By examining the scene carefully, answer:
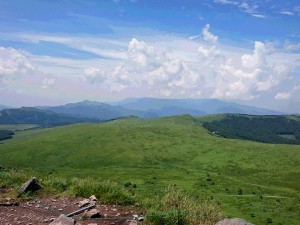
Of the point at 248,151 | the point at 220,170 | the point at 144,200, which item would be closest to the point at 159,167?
the point at 220,170

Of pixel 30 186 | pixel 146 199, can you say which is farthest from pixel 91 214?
pixel 30 186

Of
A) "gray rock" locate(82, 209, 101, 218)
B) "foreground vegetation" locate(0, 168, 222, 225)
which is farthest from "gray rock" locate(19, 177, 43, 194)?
"gray rock" locate(82, 209, 101, 218)

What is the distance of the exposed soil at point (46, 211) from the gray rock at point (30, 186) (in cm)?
122

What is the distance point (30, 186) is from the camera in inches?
762

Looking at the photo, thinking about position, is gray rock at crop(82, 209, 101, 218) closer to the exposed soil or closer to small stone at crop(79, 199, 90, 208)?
the exposed soil

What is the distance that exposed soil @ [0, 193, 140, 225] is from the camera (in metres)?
14.9

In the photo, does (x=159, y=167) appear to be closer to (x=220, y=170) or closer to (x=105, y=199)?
(x=220, y=170)

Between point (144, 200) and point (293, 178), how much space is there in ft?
384

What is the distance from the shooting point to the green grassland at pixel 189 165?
92.1 meters

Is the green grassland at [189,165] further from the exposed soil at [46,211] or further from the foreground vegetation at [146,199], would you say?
the exposed soil at [46,211]

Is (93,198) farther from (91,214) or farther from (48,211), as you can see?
(91,214)

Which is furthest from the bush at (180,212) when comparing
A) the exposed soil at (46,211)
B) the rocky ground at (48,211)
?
the exposed soil at (46,211)

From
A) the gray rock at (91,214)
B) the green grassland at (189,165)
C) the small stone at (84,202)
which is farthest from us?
the green grassland at (189,165)

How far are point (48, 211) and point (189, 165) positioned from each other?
441 ft
